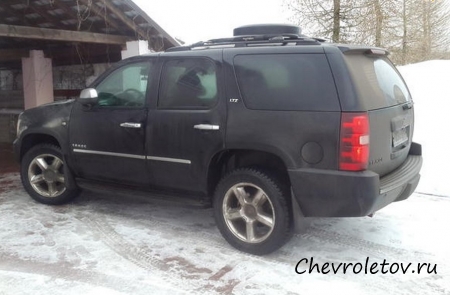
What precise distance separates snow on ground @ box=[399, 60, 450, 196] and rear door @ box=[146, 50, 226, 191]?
136 inches

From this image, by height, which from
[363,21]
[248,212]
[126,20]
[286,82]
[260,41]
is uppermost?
[363,21]

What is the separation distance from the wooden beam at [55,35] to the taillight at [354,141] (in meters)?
6.23

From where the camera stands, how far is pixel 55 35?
780 cm

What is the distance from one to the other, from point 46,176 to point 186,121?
89.0 inches

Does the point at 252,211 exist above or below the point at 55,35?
below

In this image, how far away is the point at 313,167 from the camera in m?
3.49

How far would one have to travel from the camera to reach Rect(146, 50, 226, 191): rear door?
157 inches

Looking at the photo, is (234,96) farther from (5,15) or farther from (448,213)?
(5,15)

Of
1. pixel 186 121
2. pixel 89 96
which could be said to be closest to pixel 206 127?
pixel 186 121

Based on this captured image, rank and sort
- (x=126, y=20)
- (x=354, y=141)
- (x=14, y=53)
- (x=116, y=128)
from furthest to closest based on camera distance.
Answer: (x=14, y=53) < (x=126, y=20) < (x=116, y=128) < (x=354, y=141)

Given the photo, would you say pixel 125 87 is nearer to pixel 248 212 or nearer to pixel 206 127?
pixel 206 127

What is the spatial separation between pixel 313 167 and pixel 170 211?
7.42 ft

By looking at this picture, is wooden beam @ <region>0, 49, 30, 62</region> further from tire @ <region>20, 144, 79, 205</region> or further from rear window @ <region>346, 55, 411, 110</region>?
rear window @ <region>346, 55, 411, 110</region>

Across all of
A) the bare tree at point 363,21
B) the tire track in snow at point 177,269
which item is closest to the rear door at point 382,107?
the tire track in snow at point 177,269
